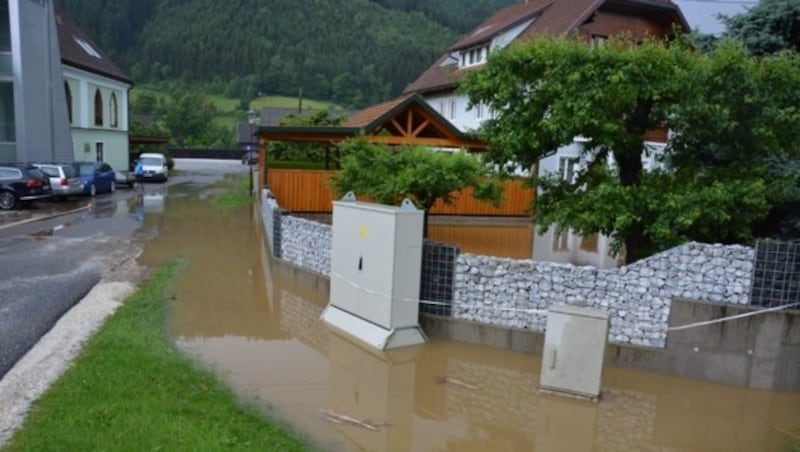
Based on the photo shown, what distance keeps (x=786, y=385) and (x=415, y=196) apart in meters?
8.19

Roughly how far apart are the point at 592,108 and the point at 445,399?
4.48 meters

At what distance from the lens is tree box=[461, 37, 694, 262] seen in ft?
28.4

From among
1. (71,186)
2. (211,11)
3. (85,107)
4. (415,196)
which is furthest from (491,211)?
(211,11)

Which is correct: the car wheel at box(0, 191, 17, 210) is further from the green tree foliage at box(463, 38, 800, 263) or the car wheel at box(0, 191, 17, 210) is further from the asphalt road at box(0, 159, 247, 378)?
the green tree foliage at box(463, 38, 800, 263)

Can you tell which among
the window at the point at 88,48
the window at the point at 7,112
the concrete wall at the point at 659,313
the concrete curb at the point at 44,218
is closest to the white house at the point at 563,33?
the concrete wall at the point at 659,313

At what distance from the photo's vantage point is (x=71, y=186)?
23.9 meters

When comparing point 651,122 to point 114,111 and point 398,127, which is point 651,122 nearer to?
point 398,127

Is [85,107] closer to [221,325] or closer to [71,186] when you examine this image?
[71,186]

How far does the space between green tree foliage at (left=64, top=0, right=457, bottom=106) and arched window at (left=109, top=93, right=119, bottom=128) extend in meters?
58.4

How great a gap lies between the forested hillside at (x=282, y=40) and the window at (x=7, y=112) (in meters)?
68.6

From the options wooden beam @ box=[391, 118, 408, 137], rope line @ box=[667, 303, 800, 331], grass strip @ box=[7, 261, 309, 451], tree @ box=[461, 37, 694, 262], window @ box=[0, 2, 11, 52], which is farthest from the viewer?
window @ box=[0, 2, 11, 52]

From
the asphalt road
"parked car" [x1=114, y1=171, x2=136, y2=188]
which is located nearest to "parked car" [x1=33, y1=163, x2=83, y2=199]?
the asphalt road

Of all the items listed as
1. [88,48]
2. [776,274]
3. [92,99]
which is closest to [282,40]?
[88,48]

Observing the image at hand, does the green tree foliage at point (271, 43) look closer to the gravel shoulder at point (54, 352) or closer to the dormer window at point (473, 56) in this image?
the dormer window at point (473, 56)
